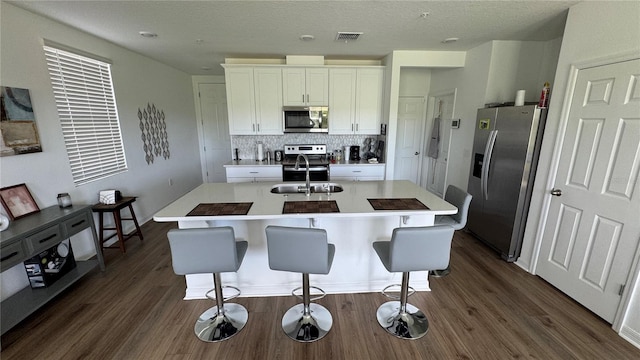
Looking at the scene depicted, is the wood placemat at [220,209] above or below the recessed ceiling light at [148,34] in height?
below

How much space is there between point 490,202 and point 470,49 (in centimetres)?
226

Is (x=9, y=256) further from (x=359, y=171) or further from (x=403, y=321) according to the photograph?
(x=359, y=171)

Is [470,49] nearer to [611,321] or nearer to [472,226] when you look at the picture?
[472,226]

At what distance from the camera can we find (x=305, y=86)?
426 cm

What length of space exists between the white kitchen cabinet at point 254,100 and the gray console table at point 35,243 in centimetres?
239

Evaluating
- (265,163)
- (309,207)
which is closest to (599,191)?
(309,207)

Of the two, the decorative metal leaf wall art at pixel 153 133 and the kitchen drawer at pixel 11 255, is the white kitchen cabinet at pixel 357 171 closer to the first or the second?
the decorative metal leaf wall art at pixel 153 133

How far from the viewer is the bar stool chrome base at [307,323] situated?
1.95m

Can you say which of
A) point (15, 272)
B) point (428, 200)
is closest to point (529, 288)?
point (428, 200)

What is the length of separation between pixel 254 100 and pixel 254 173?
47.1 inches

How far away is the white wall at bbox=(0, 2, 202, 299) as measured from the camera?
2.25 m

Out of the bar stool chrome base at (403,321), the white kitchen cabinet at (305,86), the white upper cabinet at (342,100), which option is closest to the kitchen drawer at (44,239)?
the bar stool chrome base at (403,321)

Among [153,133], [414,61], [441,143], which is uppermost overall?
[414,61]

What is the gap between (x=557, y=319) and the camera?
2.12 m
